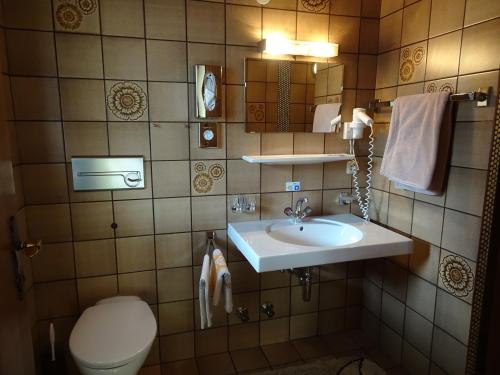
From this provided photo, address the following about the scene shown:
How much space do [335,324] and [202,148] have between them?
147 cm

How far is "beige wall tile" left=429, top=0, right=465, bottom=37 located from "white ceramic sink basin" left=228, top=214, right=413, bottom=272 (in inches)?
39.9

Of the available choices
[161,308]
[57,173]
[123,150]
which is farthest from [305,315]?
Result: [57,173]

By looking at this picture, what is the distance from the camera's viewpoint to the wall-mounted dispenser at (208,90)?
1.76 metres

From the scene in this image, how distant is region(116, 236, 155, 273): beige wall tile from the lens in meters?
1.85

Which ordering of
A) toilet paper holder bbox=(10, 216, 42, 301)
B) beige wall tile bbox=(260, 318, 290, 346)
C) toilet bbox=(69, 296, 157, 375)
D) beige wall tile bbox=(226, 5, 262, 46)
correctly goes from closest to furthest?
toilet paper holder bbox=(10, 216, 42, 301), toilet bbox=(69, 296, 157, 375), beige wall tile bbox=(226, 5, 262, 46), beige wall tile bbox=(260, 318, 290, 346)

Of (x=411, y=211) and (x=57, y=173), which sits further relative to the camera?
(x=411, y=211)

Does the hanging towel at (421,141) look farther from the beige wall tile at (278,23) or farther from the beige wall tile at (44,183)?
the beige wall tile at (44,183)

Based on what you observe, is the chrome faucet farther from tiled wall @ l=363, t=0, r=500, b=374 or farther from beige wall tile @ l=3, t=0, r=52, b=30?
beige wall tile @ l=3, t=0, r=52, b=30

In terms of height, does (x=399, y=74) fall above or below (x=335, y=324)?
above

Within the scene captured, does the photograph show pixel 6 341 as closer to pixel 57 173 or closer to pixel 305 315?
pixel 57 173

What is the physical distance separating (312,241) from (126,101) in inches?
48.8

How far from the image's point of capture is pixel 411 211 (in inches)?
74.5

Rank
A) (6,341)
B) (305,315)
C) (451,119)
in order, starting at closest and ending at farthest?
1. (6,341)
2. (451,119)
3. (305,315)

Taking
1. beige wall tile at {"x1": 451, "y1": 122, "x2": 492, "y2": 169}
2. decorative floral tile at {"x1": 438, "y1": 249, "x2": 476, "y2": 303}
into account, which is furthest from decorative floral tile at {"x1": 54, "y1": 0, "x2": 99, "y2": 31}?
decorative floral tile at {"x1": 438, "y1": 249, "x2": 476, "y2": 303}
